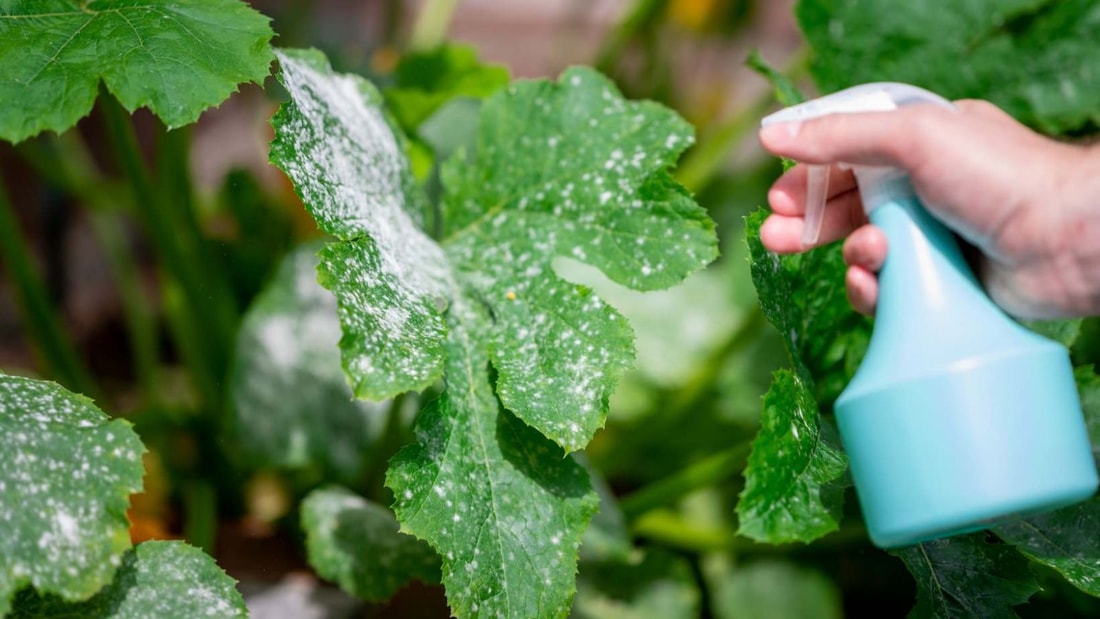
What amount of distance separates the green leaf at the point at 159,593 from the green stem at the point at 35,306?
1.21ft

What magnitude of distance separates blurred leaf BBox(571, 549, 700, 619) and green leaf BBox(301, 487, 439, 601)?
0.26 metres

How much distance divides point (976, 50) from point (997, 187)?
566mm

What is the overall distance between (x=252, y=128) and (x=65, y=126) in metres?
1.10

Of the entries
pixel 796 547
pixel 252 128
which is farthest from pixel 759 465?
pixel 252 128

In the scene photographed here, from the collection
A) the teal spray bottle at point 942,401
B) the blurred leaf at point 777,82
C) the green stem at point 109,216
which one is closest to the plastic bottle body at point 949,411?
the teal spray bottle at point 942,401

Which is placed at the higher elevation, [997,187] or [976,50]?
[997,187]

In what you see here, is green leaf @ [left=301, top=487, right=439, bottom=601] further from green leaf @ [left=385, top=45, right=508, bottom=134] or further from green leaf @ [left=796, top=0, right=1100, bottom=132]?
green leaf @ [left=796, top=0, right=1100, bottom=132]

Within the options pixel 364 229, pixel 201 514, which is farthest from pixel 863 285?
pixel 201 514

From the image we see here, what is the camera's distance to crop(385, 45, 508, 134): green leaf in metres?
0.99

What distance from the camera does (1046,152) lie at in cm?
61

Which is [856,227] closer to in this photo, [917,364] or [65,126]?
[917,364]

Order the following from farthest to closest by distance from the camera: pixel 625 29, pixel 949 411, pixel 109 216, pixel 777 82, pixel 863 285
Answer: pixel 109 216 → pixel 625 29 → pixel 777 82 → pixel 863 285 → pixel 949 411

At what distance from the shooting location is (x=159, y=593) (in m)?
0.72

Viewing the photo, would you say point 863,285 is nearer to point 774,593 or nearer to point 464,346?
point 464,346
